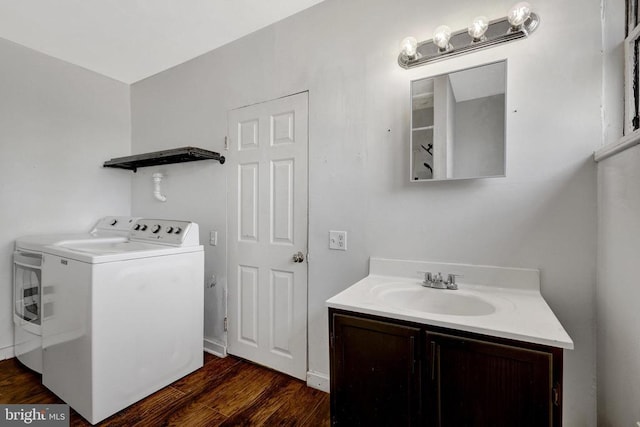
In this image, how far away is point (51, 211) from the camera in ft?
8.27

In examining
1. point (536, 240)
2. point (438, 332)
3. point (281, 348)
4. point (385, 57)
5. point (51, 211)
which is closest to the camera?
point (438, 332)

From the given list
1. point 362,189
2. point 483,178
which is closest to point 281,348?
point 362,189

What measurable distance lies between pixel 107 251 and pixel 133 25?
159 centimetres

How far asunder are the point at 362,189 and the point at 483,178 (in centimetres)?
63

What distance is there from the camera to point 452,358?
3.37 ft

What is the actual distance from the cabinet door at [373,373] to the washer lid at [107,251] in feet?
4.15

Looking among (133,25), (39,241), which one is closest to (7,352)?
(39,241)

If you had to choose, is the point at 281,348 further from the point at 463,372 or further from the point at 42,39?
the point at 42,39

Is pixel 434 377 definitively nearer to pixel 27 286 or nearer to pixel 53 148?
pixel 27 286

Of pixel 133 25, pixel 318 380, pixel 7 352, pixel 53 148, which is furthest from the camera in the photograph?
pixel 53 148

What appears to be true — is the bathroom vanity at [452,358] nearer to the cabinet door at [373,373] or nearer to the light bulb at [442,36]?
the cabinet door at [373,373]

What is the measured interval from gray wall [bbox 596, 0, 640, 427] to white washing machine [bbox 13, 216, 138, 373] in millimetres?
2857

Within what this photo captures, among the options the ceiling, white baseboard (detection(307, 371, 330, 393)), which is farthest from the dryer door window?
white baseboard (detection(307, 371, 330, 393))

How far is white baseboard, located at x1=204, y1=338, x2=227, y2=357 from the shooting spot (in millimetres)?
2343
